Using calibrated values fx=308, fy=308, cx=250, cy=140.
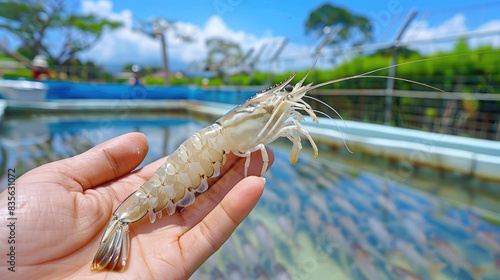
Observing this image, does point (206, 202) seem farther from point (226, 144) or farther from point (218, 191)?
point (226, 144)

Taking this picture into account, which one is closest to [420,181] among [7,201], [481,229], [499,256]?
[481,229]

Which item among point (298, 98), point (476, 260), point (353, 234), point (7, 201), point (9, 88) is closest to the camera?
point (7, 201)

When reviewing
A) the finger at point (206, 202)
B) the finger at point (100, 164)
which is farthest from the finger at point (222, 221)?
the finger at point (100, 164)

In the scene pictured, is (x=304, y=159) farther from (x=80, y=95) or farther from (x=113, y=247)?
(x=80, y=95)

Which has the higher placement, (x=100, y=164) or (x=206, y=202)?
(x=100, y=164)

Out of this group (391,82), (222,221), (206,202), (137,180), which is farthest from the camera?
(391,82)

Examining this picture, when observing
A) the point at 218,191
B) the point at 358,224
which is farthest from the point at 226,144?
the point at 358,224
